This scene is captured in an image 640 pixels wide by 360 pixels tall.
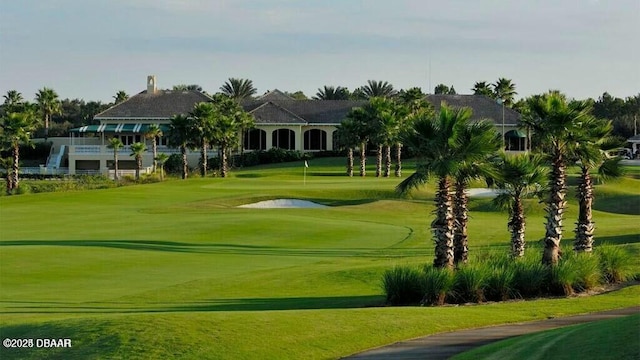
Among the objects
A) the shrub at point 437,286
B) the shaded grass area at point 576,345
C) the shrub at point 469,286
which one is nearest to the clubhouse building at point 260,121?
the shrub at point 469,286

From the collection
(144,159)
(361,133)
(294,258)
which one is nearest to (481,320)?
(294,258)

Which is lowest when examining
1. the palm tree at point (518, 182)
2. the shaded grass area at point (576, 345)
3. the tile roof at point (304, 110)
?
the shaded grass area at point (576, 345)

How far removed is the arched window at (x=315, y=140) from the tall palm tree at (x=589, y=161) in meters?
75.0

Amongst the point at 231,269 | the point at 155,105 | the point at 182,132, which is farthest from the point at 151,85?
the point at 231,269

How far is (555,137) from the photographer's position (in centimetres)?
2452

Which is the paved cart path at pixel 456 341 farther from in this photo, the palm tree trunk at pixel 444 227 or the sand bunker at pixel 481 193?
the sand bunker at pixel 481 193

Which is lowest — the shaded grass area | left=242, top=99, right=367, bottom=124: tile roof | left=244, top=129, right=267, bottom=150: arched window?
the shaded grass area

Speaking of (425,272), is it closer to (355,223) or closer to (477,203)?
(355,223)

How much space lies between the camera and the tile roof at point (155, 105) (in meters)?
101

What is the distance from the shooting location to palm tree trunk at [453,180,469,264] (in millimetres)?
23125

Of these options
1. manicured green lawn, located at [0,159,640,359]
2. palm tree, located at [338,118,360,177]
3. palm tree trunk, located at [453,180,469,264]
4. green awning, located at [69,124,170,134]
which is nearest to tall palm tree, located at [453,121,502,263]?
palm tree trunk, located at [453,180,469,264]

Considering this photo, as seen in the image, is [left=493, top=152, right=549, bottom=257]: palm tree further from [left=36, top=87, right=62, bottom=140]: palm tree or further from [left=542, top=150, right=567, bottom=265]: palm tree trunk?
[left=36, top=87, right=62, bottom=140]: palm tree

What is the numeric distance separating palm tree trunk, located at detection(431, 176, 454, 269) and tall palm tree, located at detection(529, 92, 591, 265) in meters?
3.04

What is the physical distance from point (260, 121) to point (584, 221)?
74343mm
